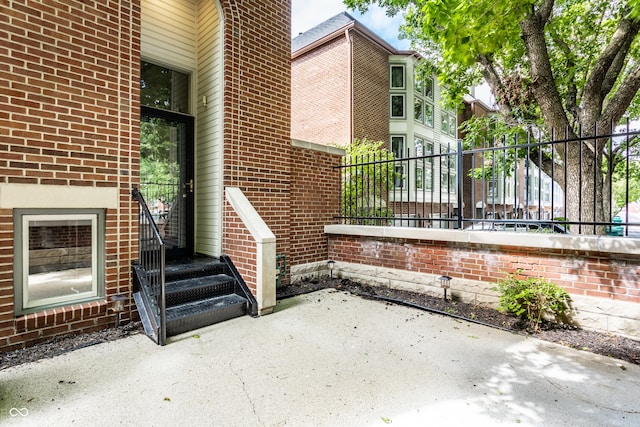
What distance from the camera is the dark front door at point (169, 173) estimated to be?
14.9 feet

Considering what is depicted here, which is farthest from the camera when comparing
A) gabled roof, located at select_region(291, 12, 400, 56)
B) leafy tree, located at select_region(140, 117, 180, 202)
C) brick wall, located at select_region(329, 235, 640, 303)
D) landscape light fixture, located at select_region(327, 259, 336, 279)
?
gabled roof, located at select_region(291, 12, 400, 56)

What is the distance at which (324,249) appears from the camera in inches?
235

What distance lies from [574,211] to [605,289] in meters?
2.71

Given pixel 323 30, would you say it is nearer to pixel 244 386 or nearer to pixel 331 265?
pixel 331 265

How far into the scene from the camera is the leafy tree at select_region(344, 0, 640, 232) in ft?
12.4

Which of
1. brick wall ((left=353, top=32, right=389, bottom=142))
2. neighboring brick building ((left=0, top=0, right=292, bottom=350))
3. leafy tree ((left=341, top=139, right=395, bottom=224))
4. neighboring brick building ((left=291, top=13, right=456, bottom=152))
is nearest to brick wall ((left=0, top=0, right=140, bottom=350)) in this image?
neighboring brick building ((left=0, top=0, right=292, bottom=350))

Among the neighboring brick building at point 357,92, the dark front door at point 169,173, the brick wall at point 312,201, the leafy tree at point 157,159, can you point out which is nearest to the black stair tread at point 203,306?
the dark front door at point 169,173

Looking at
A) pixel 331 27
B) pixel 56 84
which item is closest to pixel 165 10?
pixel 56 84

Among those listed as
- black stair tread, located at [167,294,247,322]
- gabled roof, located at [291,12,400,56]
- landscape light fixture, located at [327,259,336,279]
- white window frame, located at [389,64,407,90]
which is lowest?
black stair tread, located at [167,294,247,322]

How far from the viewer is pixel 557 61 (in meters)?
8.27

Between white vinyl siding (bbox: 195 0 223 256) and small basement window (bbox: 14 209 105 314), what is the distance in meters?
1.50

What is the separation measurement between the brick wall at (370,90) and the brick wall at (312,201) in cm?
573

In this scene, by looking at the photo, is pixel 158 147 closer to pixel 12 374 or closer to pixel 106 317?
pixel 106 317

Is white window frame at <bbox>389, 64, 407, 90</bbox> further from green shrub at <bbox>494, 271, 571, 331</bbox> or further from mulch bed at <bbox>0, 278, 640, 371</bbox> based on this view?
green shrub at <bbox>494, 271, 571, 331</bbox>
